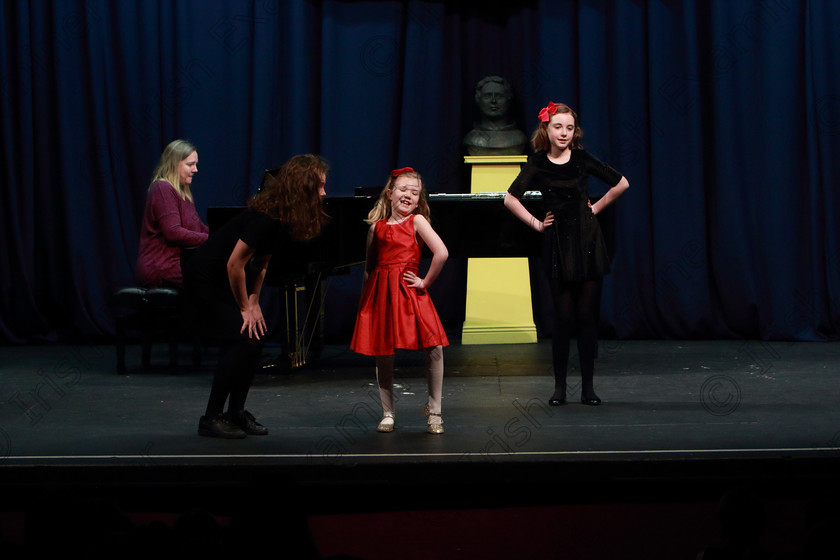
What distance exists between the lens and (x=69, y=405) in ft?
14.4

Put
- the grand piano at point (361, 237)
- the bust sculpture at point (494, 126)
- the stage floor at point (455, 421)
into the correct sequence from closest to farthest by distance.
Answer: the stage floor at point (455, 421) < the grand piano at point (361, 237) < the bust sculpture at point (494, 126)

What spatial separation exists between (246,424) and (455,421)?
81 centimetres

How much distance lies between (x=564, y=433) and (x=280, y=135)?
380 cm

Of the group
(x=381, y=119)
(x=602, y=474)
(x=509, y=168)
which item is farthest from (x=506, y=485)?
(x=381, y=119)

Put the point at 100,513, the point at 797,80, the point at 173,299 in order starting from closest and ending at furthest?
the point at 100,513, the point at 173,299, the point at 797,80

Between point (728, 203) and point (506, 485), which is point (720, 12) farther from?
point (506, 485)

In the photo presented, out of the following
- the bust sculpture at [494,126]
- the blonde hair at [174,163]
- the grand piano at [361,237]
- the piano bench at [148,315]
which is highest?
the bust sculpture at [494,126]

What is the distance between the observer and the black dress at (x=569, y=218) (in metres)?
4.19

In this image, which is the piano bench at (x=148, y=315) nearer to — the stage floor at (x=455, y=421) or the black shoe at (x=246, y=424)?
the stage floor at (x=455, y=421)

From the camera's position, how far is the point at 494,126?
659 centimetres

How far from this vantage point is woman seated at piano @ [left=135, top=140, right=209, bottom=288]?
5.34 m

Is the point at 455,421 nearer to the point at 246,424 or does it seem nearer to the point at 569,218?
the point at 246,424

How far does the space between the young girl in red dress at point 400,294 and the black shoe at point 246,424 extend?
446 mm

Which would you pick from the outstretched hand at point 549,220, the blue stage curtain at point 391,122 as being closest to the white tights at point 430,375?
the outstretched hand at point 549,220
